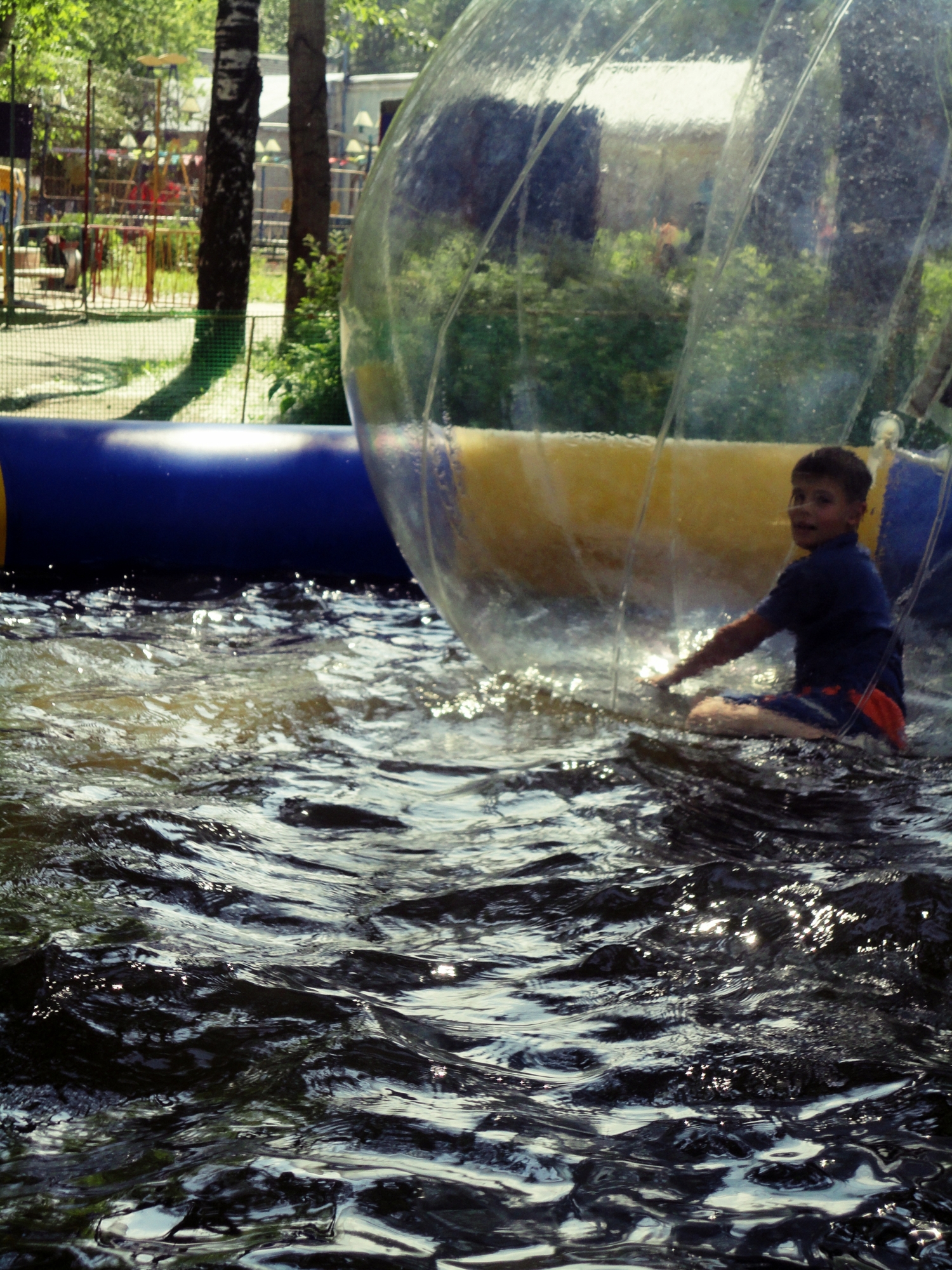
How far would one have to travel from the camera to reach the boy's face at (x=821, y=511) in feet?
10.1

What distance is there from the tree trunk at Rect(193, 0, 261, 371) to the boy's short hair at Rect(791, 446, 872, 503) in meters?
6.98

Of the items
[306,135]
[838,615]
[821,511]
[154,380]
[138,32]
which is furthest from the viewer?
[138,32]

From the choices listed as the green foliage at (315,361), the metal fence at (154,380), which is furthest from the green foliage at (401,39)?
the green foliage at (315,361)

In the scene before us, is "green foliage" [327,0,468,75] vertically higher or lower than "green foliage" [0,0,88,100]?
higher

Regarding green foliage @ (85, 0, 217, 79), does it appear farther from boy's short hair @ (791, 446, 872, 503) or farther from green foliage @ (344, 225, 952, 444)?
boy's short hair @ (791, 446, 872, 503)

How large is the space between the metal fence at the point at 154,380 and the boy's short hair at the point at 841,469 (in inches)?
223

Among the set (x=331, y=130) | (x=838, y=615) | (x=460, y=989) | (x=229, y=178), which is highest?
(x=331, y=130)

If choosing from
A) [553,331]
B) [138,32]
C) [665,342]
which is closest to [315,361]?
[553,331]

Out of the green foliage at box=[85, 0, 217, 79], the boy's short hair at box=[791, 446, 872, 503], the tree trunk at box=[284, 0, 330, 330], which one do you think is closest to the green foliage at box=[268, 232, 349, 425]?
the tree trunk at box=[284, 0, 330, 330]

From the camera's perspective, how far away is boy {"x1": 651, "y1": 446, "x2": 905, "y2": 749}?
3.10m

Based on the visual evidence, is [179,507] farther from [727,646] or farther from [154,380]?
[154,380]

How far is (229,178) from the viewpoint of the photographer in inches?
410

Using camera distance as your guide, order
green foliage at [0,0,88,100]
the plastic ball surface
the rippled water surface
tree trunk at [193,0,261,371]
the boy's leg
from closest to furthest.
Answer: the rippled water surface → the plastic ball surface → the boy's leg → tree trunk at [193,0,261,371] → green foliage at [0,0,88,100]

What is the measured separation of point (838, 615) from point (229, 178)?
8473 mm
